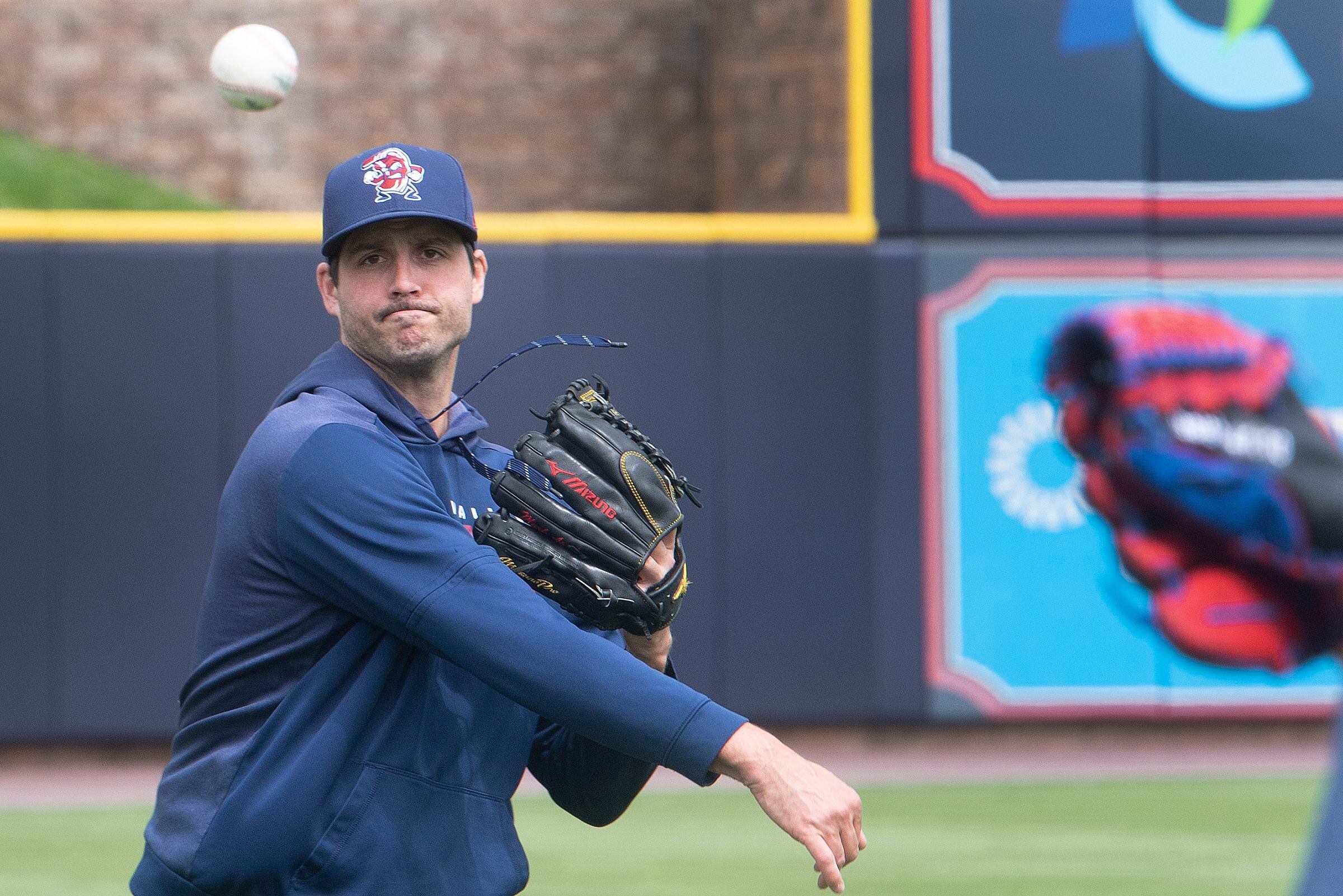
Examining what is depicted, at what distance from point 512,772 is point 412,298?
662 millimetres

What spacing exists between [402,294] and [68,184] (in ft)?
30.5

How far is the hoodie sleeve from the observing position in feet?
6.21

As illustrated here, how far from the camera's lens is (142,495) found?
754cm

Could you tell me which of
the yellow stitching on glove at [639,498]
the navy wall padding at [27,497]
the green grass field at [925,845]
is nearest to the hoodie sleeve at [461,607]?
the yellow stitching on glove at [639,498]

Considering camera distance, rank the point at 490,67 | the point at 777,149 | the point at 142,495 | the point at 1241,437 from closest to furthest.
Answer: the point at 1241,437, the point at 142,495, the point at 777,149, the point at 490,67

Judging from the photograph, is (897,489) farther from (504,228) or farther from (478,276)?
(478,276)

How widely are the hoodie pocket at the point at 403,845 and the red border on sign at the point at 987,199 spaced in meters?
→ 6.30

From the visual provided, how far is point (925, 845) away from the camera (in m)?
5.83

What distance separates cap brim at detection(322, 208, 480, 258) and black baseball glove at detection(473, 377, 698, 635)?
0.96 ft

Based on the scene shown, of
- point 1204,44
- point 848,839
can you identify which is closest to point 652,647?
point 848,839

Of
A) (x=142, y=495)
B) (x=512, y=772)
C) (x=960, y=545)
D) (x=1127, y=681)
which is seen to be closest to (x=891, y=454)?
(x=960, y=545)

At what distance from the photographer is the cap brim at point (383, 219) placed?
2160mm

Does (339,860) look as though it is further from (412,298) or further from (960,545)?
(960,545)

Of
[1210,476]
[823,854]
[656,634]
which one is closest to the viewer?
[1210,476]
